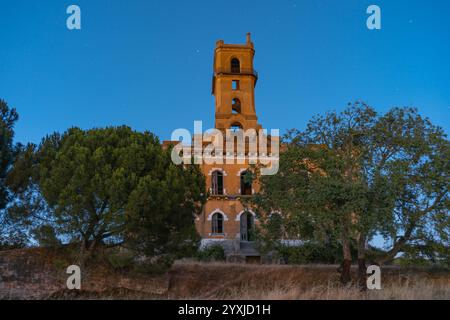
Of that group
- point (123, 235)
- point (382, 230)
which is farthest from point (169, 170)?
point (382, 230)

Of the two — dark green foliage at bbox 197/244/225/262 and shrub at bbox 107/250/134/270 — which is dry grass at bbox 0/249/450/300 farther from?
dark green foliage at bbox 197/244/225/262

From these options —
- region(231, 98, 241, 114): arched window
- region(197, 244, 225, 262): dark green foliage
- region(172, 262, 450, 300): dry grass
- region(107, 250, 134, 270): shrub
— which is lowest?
region(172, 262, 450, 300): dry grass

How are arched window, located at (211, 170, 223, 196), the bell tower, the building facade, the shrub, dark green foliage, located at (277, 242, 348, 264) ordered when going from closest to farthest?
the shrub
dark green foliage, located at (277, 242, 348, 264)
the building facade
arched window, located at (211, 170, 223, 196)
the bell tower

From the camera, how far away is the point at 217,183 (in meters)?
33.2

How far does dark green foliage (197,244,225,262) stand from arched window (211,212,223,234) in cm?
525

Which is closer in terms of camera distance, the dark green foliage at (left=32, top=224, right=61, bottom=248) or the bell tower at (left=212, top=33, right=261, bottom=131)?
the dark green foliage at (left=32, top=224, right=61, bottom=248)

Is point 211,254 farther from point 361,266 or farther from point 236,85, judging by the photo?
point 236,85

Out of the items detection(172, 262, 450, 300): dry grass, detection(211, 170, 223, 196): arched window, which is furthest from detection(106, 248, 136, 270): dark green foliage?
detection(211, 170, 223, 196): arched window

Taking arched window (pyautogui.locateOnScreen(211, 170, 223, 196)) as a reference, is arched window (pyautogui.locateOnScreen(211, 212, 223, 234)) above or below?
below

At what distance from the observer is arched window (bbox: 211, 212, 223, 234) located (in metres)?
32.2

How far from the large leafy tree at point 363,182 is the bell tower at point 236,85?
18.6 m

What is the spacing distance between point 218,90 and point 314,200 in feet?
76.2

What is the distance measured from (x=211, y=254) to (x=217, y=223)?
6484 millimetres
